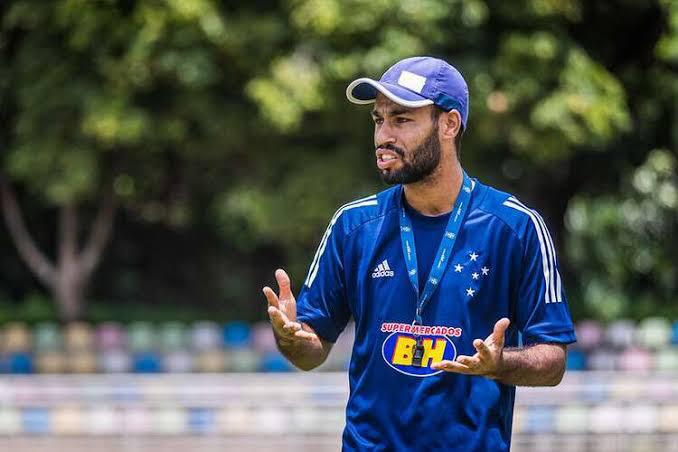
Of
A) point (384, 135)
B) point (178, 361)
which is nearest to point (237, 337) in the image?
point (178, 361)

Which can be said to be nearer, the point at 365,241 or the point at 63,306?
the point at 365,241

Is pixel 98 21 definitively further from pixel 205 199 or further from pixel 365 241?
pixel 365 241

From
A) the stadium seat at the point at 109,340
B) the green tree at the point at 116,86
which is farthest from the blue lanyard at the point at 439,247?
the stadium seat at the point at 109,340

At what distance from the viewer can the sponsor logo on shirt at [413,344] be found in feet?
12.9

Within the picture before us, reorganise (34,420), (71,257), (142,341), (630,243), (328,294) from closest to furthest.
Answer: (328,294), (34,420), (142,341), (71,257), (630,243)

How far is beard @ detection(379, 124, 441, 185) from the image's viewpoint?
404 cm

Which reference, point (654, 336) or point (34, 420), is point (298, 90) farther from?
point (34, 420)

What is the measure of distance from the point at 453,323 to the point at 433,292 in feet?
0.35

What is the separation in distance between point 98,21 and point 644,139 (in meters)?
9.28

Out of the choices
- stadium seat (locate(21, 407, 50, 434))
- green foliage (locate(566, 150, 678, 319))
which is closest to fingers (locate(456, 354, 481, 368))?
stadium seat (locate(21, 407, 50, 434))

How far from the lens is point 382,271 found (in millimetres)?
4105

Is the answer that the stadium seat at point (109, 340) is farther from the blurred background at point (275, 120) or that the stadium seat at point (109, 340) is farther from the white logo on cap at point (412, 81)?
the white logo on cap at point (412, 81)

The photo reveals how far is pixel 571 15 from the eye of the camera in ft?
62.6

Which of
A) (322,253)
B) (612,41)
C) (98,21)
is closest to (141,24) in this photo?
(98,21)
